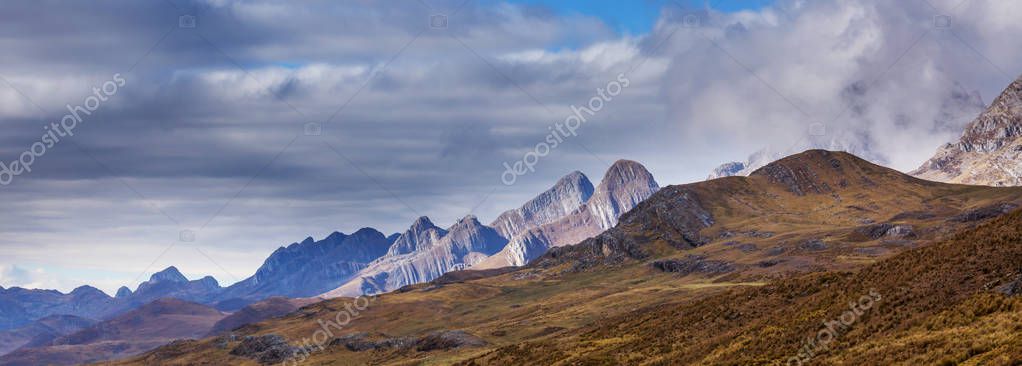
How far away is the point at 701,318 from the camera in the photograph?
104938 mm

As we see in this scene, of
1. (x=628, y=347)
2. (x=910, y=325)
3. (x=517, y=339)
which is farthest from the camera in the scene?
(x=517, y=339)

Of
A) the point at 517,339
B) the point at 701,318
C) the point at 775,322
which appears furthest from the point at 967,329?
the point at 517,339

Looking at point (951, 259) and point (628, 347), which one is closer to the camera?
point (951, 259)

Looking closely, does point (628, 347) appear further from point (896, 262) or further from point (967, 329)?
point (967, 329)

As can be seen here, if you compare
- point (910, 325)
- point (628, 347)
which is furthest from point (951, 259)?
point (628, 347)

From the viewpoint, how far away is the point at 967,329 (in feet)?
199

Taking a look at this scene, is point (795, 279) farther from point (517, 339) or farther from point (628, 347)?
point (517, 339)

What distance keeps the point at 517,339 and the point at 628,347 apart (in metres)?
82.0

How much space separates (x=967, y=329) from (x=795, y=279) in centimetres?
4666

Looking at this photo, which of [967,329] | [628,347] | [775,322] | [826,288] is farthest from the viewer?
[628,347]

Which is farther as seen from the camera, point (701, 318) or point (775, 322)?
point (701, 318)

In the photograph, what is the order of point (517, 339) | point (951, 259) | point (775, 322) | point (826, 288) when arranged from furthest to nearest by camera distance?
point (517, 339), point (826, 288), point (775, 322), point (951, 259)

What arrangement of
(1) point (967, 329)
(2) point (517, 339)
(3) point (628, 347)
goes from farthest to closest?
1. (2) point (517, 339)
2. (3) point (628, 347)
3. (1) point (967, 329)

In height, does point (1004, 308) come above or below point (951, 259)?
below
